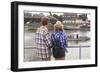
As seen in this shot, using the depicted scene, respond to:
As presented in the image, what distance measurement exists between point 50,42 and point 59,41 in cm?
6

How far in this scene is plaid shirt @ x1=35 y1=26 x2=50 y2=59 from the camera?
142cm

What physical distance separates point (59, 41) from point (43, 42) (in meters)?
0.10

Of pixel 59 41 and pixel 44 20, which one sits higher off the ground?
pixel 44 20

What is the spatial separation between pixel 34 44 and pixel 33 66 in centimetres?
12

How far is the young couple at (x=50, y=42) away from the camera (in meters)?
1.42

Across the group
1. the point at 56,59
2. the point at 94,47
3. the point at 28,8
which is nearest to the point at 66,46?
the point at 56,59

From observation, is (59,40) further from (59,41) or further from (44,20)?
(44,20)

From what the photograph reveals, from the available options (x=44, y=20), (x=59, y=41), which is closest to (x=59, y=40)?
(x=59, y=41)

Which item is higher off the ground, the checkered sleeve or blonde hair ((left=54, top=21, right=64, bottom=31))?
blonde hair ((left=54, top=21, right=64, bottom=31))

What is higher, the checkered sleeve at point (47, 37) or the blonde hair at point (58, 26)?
the blonde hair at point (58, 26)

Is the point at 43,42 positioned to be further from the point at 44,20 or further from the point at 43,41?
the point at 44,20

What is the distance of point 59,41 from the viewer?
58.0 inches

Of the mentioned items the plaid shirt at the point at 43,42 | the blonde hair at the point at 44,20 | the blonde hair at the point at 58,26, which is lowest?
the plaid shirt at the point at 43,42

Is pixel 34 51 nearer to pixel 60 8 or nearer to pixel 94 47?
pixel 60 8
